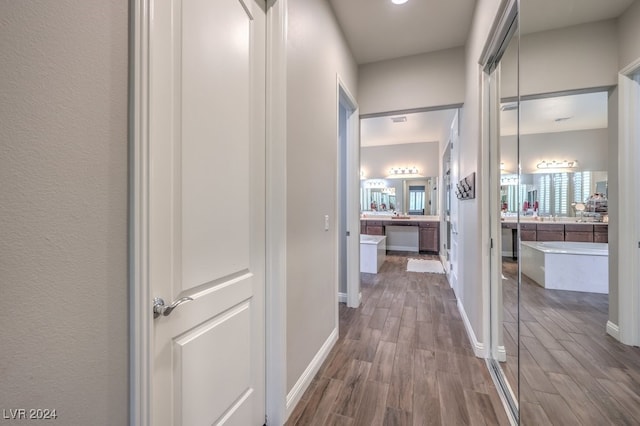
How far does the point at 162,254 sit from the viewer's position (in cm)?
85

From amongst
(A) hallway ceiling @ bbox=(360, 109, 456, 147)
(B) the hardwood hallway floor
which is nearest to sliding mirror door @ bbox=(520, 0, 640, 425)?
(B) the hardwood hallway floor

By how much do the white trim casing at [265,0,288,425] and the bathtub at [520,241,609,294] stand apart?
1450 mm

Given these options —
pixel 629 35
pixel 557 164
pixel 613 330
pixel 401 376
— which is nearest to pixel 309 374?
pixel 401 376

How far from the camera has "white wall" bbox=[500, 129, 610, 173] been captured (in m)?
1.17

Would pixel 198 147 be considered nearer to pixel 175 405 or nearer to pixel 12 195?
pixel 12 195

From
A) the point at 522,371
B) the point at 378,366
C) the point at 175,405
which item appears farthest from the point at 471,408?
the point at 175,405

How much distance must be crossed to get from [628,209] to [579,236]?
375 mm

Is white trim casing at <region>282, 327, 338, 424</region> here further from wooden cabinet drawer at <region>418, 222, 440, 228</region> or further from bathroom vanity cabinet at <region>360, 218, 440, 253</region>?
wooden cabinet drawer at <region>418, 222, 440, 228</region>

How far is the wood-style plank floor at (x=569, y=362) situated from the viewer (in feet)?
3.59

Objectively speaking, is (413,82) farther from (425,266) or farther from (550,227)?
(425,266)

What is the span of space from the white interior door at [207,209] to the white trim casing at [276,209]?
43 millimetres

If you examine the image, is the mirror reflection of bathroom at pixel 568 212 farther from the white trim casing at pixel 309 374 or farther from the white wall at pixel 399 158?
the white wall at pixel 399 158

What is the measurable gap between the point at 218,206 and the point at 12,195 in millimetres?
630

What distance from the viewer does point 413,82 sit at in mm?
2984
